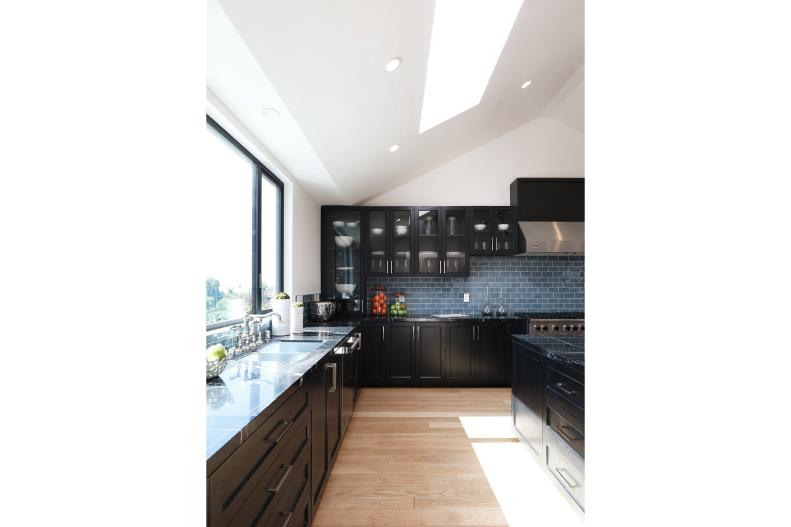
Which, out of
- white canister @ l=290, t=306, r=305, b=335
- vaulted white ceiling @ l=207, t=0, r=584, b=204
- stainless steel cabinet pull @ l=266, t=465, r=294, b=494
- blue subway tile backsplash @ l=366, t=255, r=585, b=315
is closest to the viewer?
stainless steel cabinet pull @ l=266, t=465, r=294, b=494

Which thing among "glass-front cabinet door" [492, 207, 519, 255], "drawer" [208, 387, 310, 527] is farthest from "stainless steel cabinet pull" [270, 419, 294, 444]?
"glass-front cabinet door" [492, 207, 519, 255]

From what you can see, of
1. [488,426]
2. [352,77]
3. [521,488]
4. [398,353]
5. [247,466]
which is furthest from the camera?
[398,353]

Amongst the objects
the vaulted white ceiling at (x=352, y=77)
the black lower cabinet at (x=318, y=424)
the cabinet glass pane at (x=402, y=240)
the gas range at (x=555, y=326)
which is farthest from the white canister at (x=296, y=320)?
the gas range at (x=555, y=326)

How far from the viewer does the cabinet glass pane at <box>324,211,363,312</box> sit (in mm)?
4781

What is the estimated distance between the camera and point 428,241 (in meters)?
4.81

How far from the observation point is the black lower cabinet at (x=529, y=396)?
8.15 feet

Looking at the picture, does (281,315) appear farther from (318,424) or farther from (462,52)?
(462,52)

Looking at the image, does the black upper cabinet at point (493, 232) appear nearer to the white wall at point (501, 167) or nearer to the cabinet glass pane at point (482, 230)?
the cabinet glass pane at point (482, 230)

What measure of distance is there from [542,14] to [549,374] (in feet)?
7.65

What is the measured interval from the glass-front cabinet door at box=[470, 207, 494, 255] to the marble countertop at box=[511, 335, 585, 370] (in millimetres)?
2000

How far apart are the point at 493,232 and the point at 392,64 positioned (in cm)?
295

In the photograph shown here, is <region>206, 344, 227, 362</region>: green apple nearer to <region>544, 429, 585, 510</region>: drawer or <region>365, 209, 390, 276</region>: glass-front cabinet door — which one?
<region>544, 429, 585, 510</region>: drawer

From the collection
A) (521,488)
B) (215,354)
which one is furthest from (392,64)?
(521,488)
